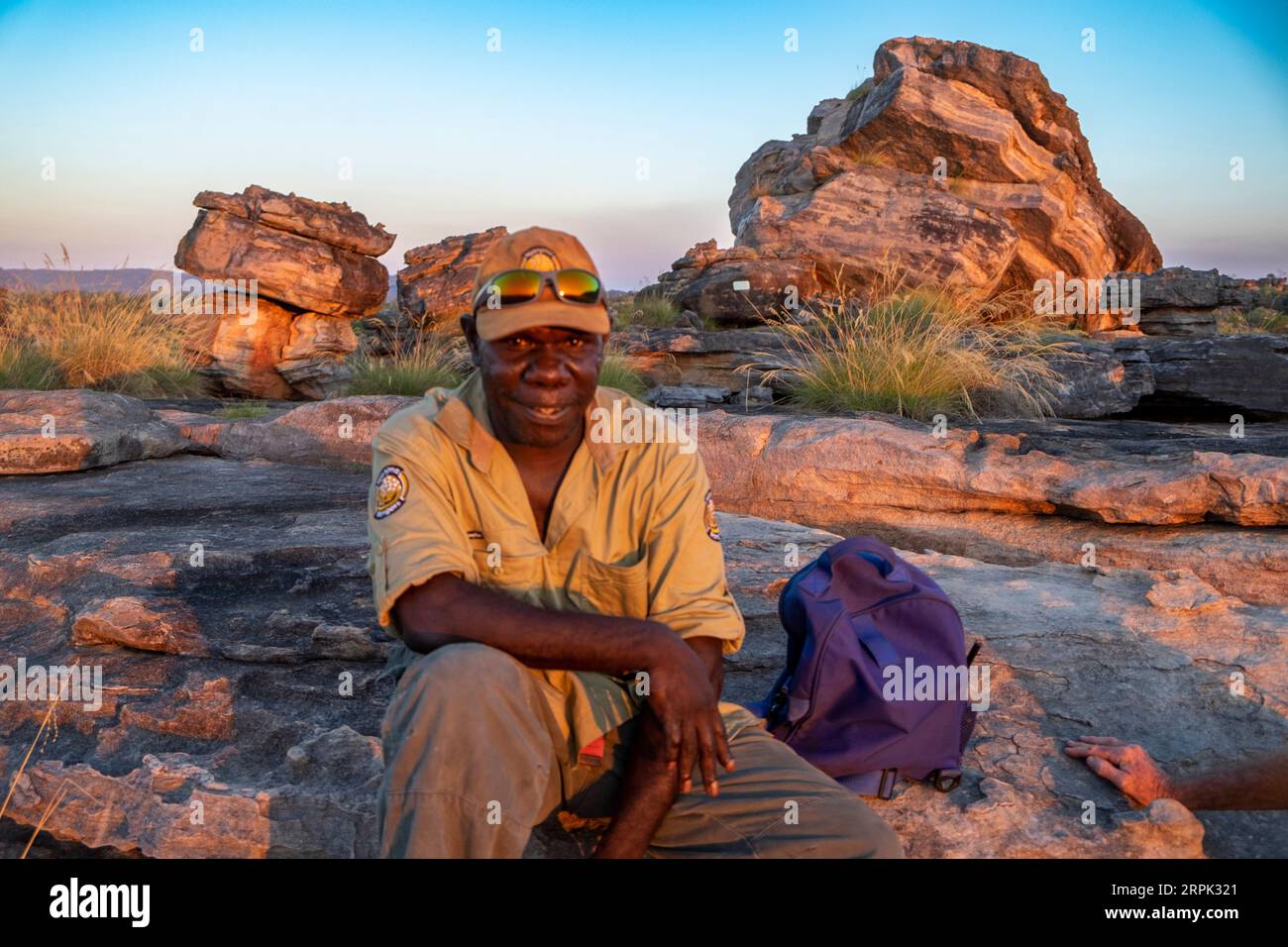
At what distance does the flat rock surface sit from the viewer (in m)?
2.41

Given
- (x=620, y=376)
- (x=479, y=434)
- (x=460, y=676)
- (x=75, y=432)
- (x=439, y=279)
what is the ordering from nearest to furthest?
(x=460, y=676), (x=479, y=434), (x=75, y=432), (x=620, y=376), (x=439, y=279)

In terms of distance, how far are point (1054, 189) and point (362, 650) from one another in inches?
597

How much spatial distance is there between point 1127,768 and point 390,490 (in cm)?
205

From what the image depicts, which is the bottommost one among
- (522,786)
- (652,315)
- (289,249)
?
(522,786)

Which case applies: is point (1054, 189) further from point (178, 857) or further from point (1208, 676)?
point (178, 857)

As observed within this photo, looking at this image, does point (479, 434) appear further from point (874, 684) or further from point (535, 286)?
point (874, 684)

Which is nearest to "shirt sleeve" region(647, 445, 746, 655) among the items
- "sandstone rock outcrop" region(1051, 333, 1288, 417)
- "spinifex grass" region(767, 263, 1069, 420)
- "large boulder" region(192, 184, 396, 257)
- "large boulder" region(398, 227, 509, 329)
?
"spinifex grass" region(767, 263, 1069, 420)

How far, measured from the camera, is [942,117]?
14.6m

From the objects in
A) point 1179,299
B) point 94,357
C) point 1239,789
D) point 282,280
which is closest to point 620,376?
point 94,357

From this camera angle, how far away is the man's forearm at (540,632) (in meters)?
1.99

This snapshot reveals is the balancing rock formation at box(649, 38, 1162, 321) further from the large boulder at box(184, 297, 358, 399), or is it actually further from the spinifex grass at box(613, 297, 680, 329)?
the large boulder at box(184, 297, 358, 399)

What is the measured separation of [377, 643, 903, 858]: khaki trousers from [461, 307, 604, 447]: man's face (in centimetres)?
59

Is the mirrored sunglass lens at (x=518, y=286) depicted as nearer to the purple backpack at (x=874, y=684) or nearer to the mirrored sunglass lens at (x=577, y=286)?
the mirrored sunglass lens at (x=577, y=286)

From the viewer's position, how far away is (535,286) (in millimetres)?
2223
